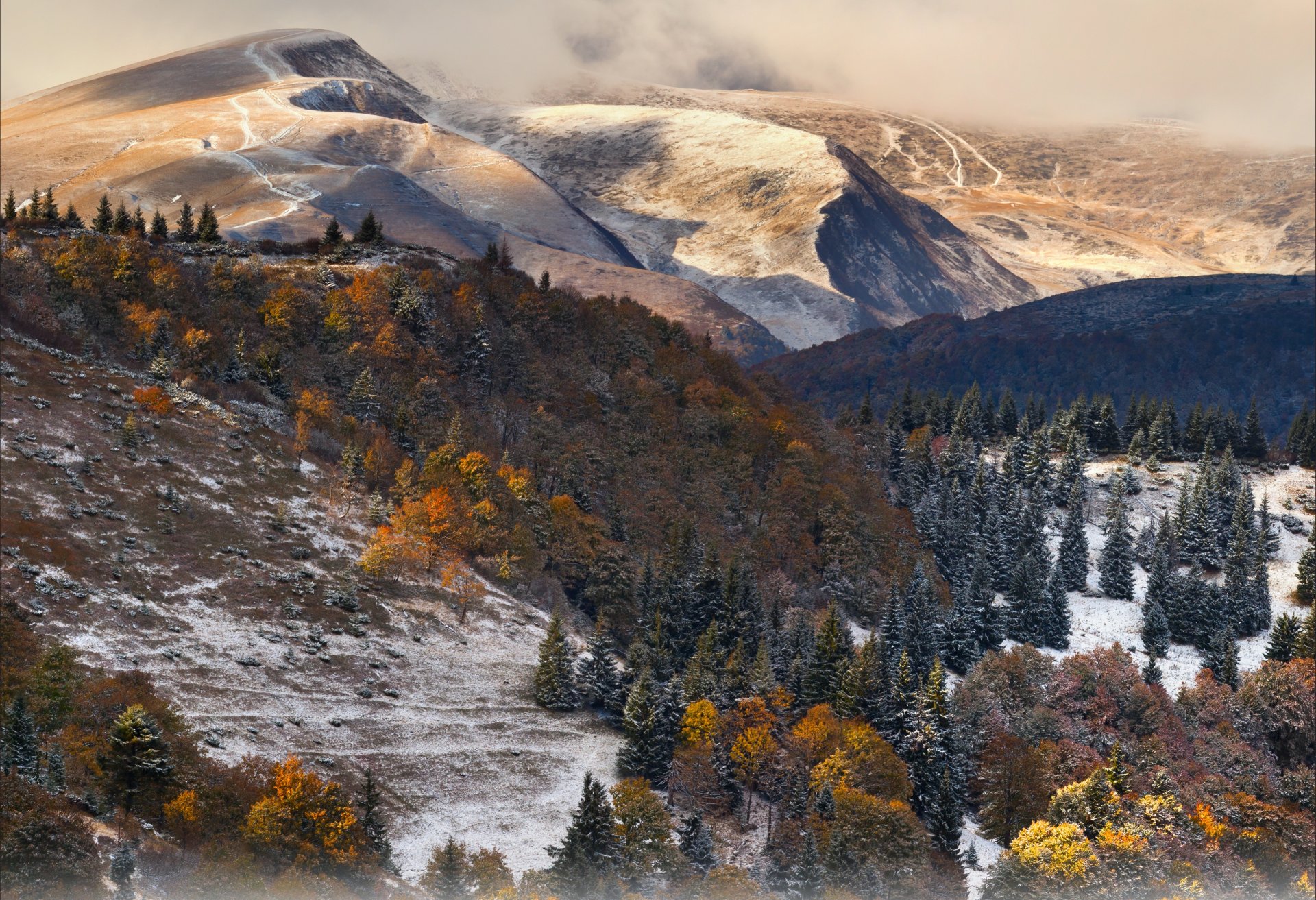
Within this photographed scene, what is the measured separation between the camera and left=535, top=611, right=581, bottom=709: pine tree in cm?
9700

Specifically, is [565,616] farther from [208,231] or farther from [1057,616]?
[208,231]

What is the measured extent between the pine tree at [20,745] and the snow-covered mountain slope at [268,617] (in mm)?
14403

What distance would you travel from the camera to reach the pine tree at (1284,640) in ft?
444

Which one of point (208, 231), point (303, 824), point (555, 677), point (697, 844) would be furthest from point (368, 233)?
point (303, 824)

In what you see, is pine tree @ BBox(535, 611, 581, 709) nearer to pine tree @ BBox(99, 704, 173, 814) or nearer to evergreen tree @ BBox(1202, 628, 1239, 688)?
pine tree @ BBox(99, 704, 173, 814)

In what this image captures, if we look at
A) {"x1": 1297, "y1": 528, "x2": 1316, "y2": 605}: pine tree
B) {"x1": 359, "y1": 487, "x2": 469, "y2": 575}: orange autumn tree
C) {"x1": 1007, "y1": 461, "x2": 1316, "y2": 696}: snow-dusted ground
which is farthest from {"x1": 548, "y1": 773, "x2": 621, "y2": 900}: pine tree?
{"x1": 1297, "y1": 528, "x2": 1316, "y2": 605}: pine tree

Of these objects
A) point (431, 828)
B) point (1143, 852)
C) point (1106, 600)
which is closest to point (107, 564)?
point (431, 828)

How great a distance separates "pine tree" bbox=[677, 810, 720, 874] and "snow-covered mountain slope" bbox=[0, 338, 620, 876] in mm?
8195

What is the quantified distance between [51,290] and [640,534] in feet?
215

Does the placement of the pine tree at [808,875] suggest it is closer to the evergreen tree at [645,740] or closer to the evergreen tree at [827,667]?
the evergreen tree at [645,740]

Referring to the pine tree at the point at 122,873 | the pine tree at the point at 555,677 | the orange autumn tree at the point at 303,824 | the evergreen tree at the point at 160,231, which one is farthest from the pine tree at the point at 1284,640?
the evergreen tree at the point at 160,231

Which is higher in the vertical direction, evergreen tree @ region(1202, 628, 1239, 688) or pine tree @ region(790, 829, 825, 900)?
evergreen tree @ region(1202, 628, 1239, 688)

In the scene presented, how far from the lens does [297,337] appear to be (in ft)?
442

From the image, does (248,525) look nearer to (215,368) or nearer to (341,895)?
(215,368)
